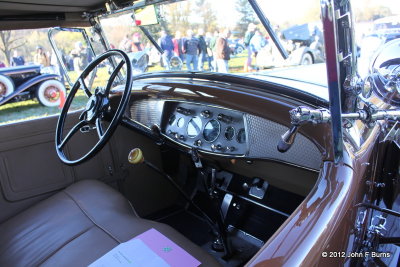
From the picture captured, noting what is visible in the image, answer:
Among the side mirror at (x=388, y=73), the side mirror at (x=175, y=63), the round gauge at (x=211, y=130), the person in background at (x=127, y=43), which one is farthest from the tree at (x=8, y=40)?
the side mirror at (x=388, y=73)

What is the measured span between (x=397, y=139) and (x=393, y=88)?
0.35m

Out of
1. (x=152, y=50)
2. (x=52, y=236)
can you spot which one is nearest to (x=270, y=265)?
(x=52, y=236)

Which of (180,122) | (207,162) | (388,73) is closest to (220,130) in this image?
(180,122)

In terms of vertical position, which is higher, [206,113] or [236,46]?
[236,46]

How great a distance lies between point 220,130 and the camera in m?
1.64

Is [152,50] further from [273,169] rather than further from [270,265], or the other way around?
[270,265]

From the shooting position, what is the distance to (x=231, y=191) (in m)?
2.12

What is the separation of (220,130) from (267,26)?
0.84m

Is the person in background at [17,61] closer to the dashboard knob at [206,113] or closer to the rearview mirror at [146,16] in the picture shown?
the rearview mirror at [146,16]

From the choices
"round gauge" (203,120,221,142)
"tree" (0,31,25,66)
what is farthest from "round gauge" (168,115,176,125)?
"tree" (0,31,25,66)

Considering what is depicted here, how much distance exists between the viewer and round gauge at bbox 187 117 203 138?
5.71ft

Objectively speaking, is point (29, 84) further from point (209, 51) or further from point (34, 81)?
point (209, 51)

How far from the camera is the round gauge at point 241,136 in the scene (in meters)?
1.55

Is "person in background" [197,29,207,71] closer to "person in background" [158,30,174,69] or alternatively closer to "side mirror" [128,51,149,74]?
"person in background" [158,30,174,69]
